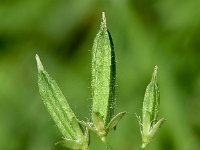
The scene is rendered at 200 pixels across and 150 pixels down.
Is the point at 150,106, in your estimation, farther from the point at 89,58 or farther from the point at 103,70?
the point at 89,58

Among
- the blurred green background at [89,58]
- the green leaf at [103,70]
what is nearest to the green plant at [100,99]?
the green leaf at [103,70]

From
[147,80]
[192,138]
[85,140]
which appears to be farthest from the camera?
[147,80]

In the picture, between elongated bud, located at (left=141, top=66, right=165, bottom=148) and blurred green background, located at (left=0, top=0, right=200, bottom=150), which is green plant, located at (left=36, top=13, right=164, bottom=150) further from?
blurred green background, located at (left=0, top=0, right=200, bottom=150)

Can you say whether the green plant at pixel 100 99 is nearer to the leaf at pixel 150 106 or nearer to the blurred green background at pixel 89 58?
the leaf at pixel 150 106

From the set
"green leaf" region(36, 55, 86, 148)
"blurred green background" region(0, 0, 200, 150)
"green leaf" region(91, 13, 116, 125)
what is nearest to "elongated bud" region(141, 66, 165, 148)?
"green leaf" region(91, 13, 116, 125)

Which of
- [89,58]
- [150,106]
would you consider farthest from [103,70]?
[89,58]

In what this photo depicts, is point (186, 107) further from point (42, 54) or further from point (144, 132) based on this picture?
point (144, 132)

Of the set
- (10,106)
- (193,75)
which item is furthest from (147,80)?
(10,106)
